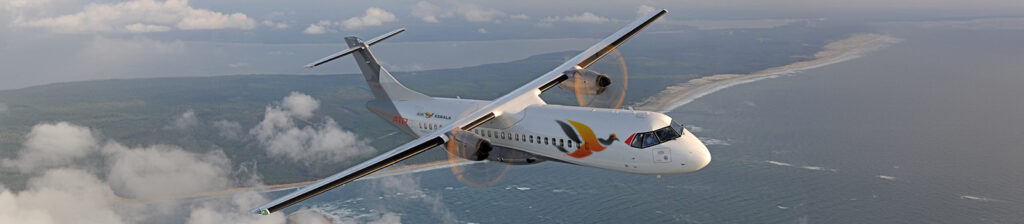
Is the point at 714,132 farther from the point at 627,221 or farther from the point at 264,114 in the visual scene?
the point at 264,114

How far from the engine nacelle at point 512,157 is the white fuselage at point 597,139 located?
0.30 m

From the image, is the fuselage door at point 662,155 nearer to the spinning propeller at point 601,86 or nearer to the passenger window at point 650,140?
the passenger window at point 650,140

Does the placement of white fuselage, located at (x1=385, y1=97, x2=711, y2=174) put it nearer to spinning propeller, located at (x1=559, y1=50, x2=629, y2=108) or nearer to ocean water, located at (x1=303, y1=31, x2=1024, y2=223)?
spinning propeller, located at (x1=559, y1=50, x2=629, y2=108)

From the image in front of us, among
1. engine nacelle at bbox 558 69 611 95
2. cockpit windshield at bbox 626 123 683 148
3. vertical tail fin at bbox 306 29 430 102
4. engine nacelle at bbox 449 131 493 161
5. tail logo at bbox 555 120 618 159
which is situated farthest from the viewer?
vertical tail fin at bbox 306 29 430 102

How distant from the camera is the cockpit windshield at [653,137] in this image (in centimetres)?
2567

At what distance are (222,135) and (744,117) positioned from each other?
142m

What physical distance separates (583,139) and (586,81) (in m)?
8.22

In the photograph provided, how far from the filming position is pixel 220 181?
123 meters

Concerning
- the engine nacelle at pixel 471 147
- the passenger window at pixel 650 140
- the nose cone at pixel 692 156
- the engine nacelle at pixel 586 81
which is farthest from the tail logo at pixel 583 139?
the engine nacelle at pixel 586 81

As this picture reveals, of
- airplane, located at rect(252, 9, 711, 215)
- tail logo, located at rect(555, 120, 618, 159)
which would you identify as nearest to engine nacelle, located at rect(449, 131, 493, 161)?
airplane, located at rect(252, 9, 711, 215)

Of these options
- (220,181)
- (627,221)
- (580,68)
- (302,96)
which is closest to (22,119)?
(302,96)

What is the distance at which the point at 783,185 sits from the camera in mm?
94562

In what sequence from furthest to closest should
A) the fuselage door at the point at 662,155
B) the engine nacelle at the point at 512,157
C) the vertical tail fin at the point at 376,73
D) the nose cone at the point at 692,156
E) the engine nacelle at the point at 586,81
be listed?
the vertical tail fin at the point at 376,73 → the engine nacelle at the point at 586,81 → the engine nacelle at the point at 512,157 → the fuselage door at the point at 662,155 → the nose cone at the point at 692,156

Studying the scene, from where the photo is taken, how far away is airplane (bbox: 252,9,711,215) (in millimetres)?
25094
